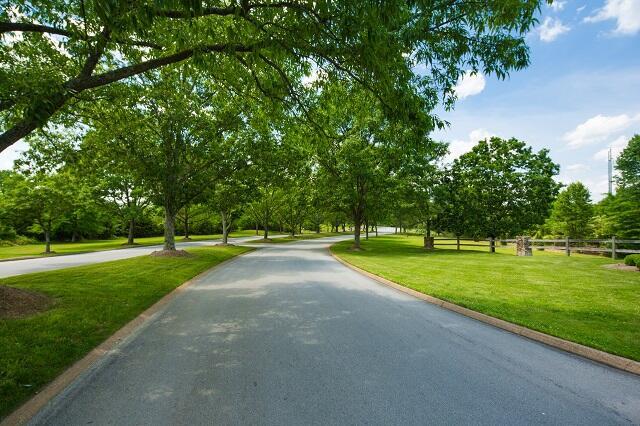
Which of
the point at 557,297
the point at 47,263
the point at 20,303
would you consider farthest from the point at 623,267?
the point at 47,263

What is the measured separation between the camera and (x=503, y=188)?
2780cm

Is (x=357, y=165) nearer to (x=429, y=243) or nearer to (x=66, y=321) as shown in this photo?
(x=429, y=243)

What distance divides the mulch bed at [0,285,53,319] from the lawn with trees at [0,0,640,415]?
0.38 meters

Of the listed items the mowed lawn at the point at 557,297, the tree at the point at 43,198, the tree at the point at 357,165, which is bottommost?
the mowed lawn at the point at 557,297

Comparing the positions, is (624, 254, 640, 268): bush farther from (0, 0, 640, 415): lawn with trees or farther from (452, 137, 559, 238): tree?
(452, 137, 559, 238): tree

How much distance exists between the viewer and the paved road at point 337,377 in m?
3.25

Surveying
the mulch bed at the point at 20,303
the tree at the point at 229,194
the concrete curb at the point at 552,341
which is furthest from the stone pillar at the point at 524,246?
the mulch bed at the point at 20,303

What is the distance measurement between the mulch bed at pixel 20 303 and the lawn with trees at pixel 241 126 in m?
0.38

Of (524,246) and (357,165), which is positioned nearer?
(524,246)

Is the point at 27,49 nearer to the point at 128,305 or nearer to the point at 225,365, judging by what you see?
the point at 128,305

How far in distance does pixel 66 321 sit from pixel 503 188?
30.0 meters

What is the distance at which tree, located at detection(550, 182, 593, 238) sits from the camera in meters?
42.8

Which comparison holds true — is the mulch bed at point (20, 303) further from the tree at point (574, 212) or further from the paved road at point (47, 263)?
the tree at point (574, 212)

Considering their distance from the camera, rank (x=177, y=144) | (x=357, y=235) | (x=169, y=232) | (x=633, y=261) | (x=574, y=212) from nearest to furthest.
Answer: (x=633, y=261) → (x=177, y=144) → (x=169, y=232) → (x=357, y=235) → (x=574, y=212)
